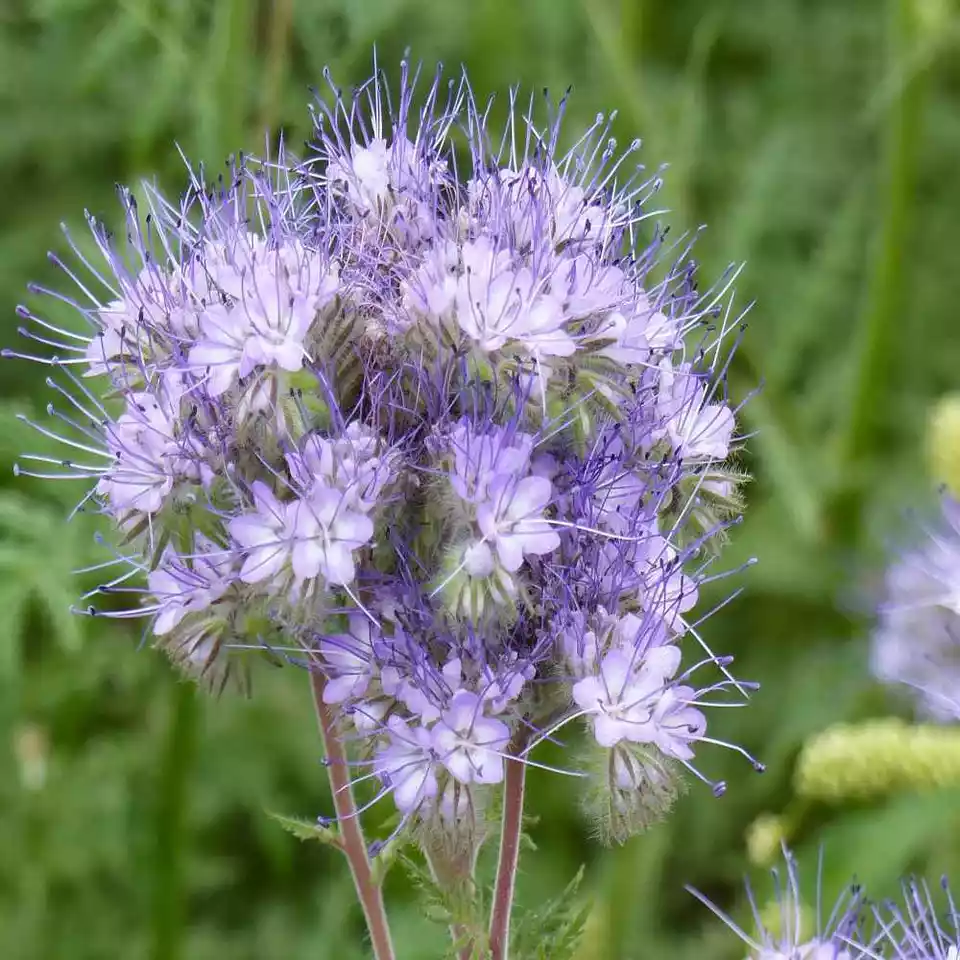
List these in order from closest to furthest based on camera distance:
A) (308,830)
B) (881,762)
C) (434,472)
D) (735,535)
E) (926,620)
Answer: (434,472)
(308,830)
(881,762)
(926,620)
(735,535)

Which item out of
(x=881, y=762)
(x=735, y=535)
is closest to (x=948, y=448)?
(x=881, y=762)

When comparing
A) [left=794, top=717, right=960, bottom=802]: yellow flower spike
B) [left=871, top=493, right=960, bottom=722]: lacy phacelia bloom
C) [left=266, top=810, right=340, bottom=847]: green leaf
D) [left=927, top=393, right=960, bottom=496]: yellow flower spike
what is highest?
[left=927, top=393, right=960, bottom=496]: yellow flower spike

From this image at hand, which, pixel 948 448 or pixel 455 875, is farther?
pixel 948 448

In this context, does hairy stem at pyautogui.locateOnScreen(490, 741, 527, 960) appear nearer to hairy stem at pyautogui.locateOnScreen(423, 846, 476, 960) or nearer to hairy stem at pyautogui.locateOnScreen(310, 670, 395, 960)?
hairy stem at pyautogui.locateOnScreen(423, 846, 476, 960)

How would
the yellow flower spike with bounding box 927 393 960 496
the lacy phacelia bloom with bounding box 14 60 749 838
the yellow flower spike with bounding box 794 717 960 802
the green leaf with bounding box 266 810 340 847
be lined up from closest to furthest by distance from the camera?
1. the lacy phacelia bloom with bounding box 14 60 749 838
2. the green leaf with bounding box 266 810 340 847
3. the yellow flower spike with bounding box 794 717 960 802
4. the yellow flower spike with bounding box 927 393 960 496

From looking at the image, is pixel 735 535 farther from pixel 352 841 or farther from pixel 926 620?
pixel 352 841

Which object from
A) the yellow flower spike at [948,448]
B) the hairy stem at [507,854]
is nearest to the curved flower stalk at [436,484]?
the hairy stem at [507,854]

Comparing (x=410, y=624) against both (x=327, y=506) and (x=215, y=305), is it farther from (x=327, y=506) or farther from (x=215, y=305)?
(x=215, y=305)

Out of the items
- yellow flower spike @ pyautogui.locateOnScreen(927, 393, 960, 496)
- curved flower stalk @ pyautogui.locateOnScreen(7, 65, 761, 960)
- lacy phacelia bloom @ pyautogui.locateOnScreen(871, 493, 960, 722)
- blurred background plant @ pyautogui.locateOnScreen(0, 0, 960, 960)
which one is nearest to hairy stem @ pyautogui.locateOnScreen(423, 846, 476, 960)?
curved flower stalk @ pyautogui.locateOnScreen(7, 65, 761, 960)
